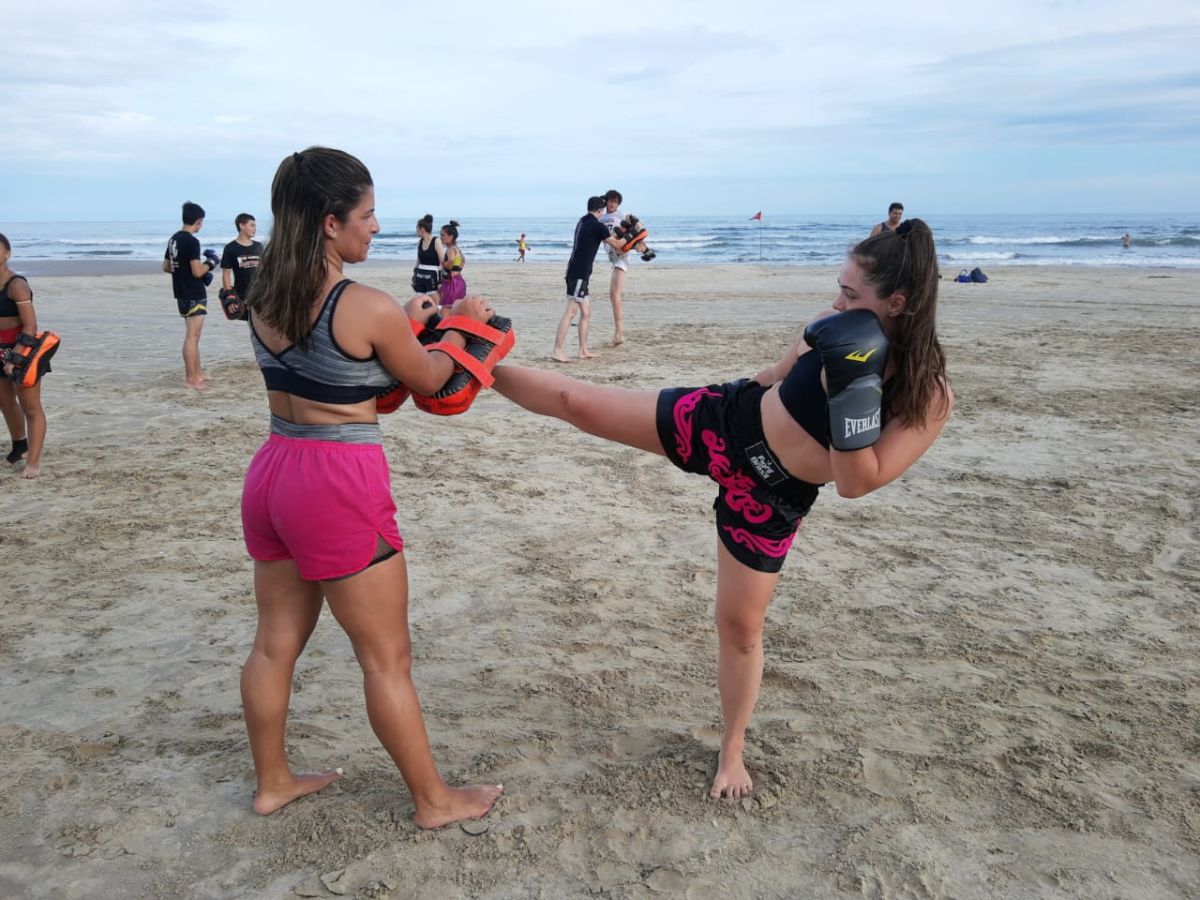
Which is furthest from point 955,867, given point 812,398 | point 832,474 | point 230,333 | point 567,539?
point 230,333

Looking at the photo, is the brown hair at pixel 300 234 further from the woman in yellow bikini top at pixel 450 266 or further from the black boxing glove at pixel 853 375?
the woman in yellow bikini top at pixel 450 266

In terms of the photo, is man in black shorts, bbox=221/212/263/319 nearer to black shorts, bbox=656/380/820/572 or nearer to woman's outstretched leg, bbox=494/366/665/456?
woman's outstretched leg, bbox=494/366/665/456

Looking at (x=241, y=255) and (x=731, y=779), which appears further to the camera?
(x=241, y=255)

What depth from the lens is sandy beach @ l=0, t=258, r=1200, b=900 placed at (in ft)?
9.07

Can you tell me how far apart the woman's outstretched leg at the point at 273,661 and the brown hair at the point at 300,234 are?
752mm

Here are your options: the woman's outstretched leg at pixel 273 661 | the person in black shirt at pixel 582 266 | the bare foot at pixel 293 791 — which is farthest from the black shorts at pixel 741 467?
the person in black shirt at pixel 582 266

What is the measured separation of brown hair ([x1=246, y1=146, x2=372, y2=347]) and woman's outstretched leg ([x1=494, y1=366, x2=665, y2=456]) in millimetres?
803

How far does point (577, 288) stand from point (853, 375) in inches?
341

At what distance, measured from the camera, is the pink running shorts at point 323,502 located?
2545mm

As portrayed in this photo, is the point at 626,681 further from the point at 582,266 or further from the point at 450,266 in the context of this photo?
the point at 450,266

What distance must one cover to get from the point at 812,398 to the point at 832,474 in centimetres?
23

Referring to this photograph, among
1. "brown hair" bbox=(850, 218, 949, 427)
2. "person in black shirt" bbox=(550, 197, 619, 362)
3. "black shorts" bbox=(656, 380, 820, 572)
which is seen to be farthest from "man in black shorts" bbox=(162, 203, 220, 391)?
"brown hair" bbox=(850, 218, 949, 427)

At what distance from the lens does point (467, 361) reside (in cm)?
291

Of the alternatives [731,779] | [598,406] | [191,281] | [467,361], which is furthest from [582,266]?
[731,779]
